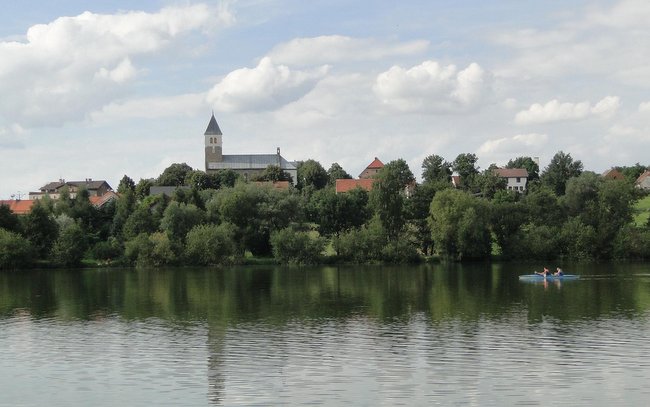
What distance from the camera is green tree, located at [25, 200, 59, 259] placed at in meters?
92.9

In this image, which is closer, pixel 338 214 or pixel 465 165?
pixel 338 214

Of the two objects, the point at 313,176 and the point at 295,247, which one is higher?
the point at 313,176

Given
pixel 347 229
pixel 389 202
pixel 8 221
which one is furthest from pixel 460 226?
pixel 8 221

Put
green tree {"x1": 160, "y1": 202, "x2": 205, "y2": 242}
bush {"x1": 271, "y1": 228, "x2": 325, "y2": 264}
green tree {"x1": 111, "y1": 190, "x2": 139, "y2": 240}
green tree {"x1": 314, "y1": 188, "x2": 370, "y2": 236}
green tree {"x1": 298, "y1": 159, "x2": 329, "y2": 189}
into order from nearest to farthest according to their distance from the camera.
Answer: bush {"x1": 271, "y1": 228, "x2": 325, "y2": 264}, green tree {"x1": 160, "y1": 202, "x2": 205, "y2": 242}, green tree {"x1": 111, "y1": 190, "x2": 139, "y2": 240}, green tree {"x1": 314, "y1": 188, "x2": 370, "y2": 236}, green tree {"x1": 298, "y1": 159, "x2": 329, "y2": 189}

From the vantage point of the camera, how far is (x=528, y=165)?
596 feet

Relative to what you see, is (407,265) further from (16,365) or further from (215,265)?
(16,365)

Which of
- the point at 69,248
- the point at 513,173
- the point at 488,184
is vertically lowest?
the point at 69,248

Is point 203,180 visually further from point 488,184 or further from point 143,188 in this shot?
point 488,184

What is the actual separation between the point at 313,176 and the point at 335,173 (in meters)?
8.73

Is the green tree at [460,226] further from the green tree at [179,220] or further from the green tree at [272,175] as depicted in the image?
the green tree at [272,175]

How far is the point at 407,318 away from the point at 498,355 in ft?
40.0

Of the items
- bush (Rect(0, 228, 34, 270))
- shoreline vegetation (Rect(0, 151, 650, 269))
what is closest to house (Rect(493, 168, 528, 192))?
shoreline vegetation (Rect(0, 151, 650, 269))

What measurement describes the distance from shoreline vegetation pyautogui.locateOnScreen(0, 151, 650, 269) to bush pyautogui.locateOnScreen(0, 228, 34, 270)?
0.43 ft

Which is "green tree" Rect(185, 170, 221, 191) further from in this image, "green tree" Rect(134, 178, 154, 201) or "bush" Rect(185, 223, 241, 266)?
"bush" Rect(185, 223, 241, 266)
